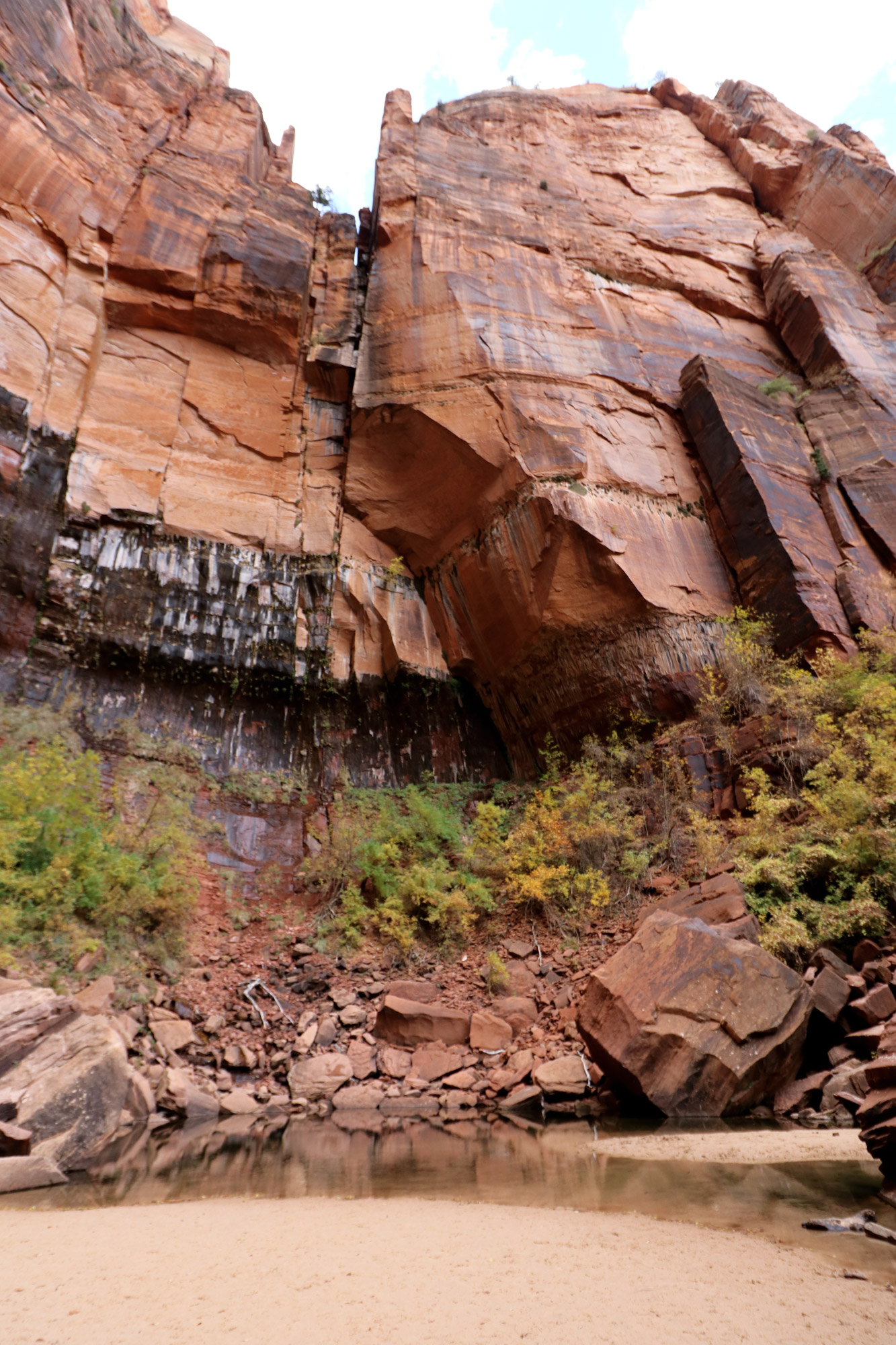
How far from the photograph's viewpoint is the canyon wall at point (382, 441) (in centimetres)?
1429

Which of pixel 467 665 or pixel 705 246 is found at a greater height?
pixel 705 246

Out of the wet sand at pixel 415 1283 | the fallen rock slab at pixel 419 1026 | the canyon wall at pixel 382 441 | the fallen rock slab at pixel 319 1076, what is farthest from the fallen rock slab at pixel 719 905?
the canyon wall at pixel 382 441

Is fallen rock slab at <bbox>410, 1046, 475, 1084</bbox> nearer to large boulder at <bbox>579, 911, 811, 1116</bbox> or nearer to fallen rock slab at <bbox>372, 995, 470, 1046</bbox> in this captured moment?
fallen rock slab at <bbox>372, 995, 470, 1046</bbox>

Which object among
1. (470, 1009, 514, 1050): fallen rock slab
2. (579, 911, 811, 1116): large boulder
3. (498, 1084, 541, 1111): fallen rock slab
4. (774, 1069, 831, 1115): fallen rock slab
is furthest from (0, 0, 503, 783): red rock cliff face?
(774, 1069, 831, 1115): fallen rock slab

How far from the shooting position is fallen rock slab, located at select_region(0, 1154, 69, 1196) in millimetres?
5004

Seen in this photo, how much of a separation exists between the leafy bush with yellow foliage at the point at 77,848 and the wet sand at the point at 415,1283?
5.36m

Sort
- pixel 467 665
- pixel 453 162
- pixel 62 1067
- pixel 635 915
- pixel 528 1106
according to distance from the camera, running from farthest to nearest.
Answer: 1. pixel 453 162
2. pixel 467 665
3. pixel 635 915
4. pixel 528 1106
5. pixel 62 1067

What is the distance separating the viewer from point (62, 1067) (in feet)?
21.0

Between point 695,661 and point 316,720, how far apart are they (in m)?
8.60

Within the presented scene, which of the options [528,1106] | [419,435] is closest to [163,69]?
[419,435]

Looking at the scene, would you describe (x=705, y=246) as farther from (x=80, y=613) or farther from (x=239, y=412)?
(x=80, y=613)

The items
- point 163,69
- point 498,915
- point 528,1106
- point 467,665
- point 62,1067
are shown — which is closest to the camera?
point 62,1067

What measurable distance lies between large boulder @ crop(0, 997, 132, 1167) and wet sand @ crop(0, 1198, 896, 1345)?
170 centimetres

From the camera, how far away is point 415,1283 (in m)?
3.30
